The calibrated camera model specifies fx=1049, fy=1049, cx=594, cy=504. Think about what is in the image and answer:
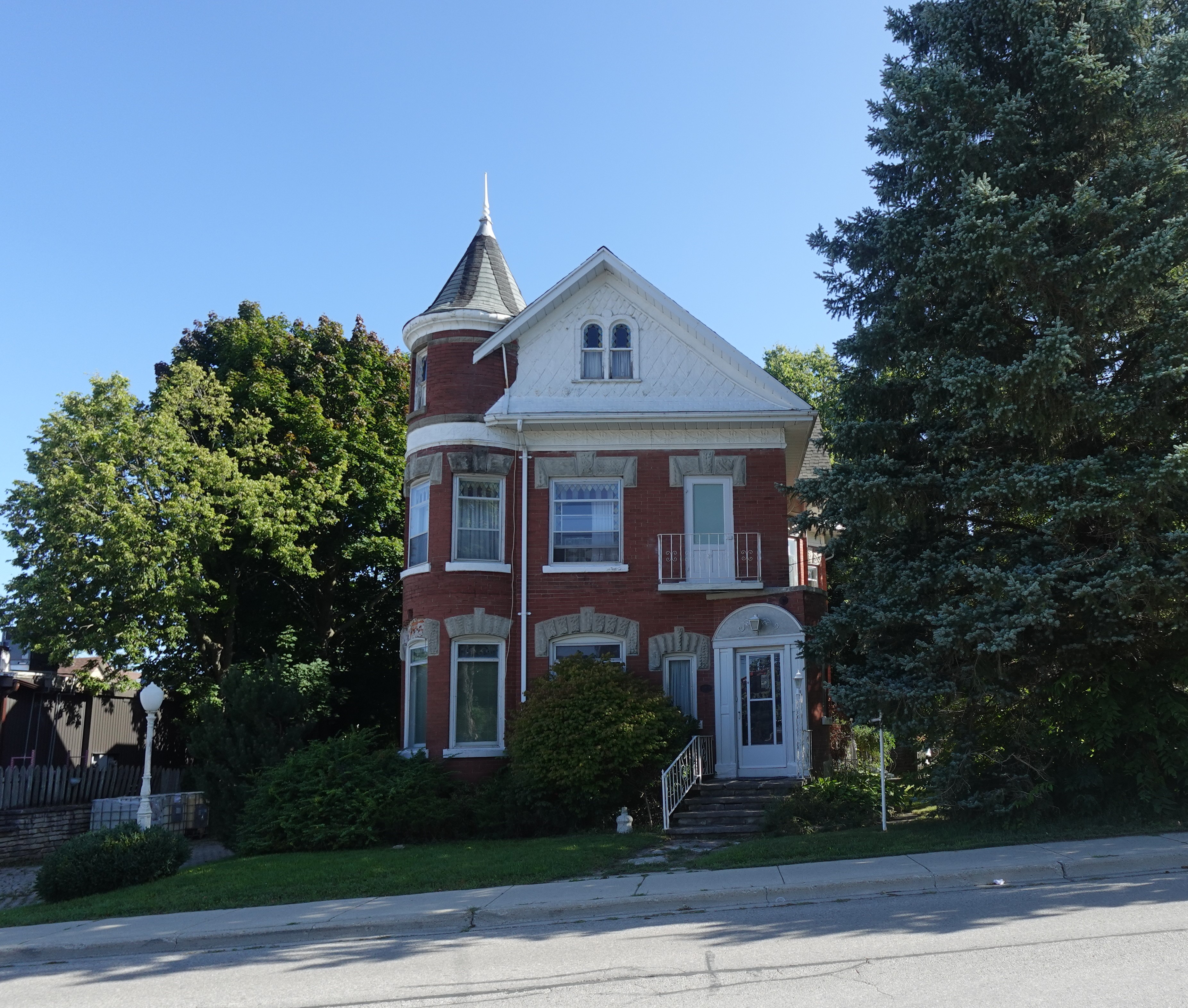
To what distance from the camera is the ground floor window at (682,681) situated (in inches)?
A: 759

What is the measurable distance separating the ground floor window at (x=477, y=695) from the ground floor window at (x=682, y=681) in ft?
10.2

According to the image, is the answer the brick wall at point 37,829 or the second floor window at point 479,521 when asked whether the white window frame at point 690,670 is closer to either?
the second floor window at point 479,521

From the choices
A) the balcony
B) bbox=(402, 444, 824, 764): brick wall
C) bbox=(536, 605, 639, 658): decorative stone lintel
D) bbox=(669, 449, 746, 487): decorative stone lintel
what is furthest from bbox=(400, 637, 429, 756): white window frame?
bbox=(669, 449, 746, 487): decorative stone lintel

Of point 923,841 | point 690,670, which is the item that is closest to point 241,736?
point 690,670

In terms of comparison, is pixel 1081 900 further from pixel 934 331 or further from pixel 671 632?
pixel 671 632

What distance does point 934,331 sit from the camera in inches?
586

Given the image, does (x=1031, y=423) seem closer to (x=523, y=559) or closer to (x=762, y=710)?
(x=762, y=710)

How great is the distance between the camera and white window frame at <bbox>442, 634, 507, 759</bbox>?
1906 centimetres

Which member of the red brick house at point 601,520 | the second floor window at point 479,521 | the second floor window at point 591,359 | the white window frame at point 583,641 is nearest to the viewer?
the red brick house at point 601,520

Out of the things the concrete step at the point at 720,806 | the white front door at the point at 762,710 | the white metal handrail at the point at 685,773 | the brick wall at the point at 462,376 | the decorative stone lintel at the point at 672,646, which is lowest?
the concrete step at the point at 720,806

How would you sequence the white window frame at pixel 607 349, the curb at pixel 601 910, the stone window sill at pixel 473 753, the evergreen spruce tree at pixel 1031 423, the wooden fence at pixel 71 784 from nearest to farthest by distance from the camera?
the curb at pixel 601 910
the evergreen spruce tree at pixel 1031 423
the stone window sill at pixel 473 753
the white window frame at pixel 607 349
the wooden fence at pixel 71 784

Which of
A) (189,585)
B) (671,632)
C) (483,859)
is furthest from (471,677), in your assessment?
(189,585)

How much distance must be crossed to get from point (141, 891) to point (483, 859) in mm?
4308

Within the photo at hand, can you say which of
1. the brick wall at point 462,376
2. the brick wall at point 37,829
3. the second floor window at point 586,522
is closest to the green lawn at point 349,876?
the second floor window at point 586,522
